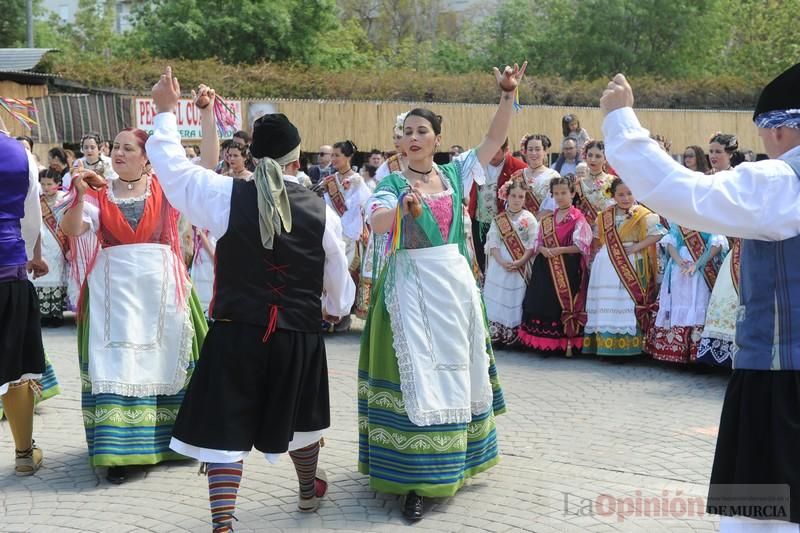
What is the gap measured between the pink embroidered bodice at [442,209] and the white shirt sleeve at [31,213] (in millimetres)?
2177

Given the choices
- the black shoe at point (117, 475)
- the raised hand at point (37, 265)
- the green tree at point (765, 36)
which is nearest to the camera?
the black shoe at point (117, 475)

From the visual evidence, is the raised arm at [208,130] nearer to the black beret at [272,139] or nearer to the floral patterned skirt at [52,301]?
the black beret at [272,139]

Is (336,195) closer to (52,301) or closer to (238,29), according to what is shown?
(52,301)

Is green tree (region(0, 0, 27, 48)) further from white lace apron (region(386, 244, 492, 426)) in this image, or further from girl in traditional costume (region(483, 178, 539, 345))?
white lace apron (region(386, 244, 492, 426))

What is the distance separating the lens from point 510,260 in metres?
9.57

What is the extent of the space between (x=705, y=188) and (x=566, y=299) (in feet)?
20.7

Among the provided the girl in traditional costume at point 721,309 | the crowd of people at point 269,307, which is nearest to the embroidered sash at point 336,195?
the crowd of people at point 269,307

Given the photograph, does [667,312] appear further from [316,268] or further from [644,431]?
[316,268]

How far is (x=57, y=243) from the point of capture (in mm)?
11039

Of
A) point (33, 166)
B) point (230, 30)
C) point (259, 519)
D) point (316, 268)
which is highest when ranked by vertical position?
point (230, 30)

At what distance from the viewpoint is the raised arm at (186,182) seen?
4.39 metres

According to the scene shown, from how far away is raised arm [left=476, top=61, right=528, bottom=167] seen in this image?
508 cm

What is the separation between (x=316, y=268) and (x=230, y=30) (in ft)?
81.3

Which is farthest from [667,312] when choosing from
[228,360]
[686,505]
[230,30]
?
[230,30]
